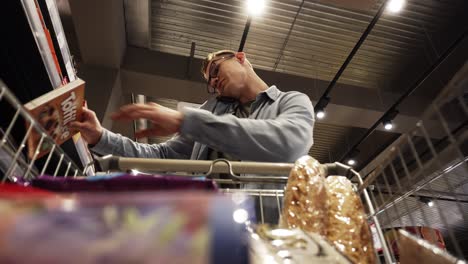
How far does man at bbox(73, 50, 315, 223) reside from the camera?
2.74ft

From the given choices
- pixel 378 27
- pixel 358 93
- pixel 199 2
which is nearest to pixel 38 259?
pixel 199 2

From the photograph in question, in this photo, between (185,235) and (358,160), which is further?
(358,160)

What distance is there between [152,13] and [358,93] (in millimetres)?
2998

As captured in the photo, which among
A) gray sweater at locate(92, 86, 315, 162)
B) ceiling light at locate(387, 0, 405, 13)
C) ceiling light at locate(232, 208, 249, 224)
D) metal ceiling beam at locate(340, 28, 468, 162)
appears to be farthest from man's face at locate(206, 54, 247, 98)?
metal ceiling beam at locate(340, 28, 468, 162)

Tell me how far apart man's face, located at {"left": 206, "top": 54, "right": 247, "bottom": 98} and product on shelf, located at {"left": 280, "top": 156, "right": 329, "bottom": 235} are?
26.0 inches

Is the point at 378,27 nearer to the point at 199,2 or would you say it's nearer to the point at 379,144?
the point at 199,2

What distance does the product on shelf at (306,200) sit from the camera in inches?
28.0

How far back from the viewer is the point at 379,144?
22.1 ft

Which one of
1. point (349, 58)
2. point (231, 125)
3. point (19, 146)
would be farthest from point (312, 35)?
point (19, 146)

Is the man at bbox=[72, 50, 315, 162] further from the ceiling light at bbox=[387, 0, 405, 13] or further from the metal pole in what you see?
the ceiling light at bbox=[387, 0, 405, 13]

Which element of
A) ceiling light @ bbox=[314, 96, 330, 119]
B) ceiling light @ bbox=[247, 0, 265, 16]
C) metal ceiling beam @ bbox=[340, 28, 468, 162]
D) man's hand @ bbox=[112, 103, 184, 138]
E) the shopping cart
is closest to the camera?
the shopping cart

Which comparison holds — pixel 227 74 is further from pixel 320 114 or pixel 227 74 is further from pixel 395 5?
pixel 320 114

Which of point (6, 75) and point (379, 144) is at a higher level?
point (379, 144)

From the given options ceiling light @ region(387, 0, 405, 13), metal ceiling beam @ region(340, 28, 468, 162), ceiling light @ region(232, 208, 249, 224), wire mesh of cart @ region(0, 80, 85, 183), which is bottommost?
ceiling light @ region(232, 208, 249, 224)
